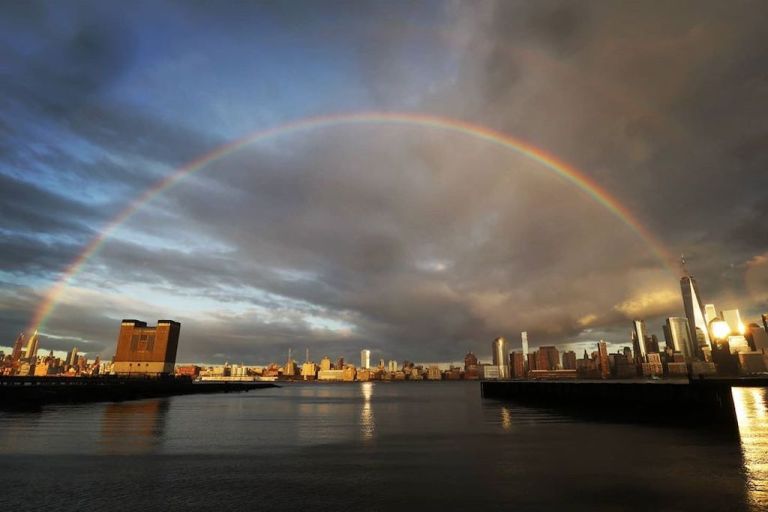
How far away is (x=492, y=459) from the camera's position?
26.1 metres

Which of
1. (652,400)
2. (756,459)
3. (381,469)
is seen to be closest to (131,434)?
(381,469)

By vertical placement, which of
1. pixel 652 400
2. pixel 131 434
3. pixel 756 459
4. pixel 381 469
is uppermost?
pixel 652 400

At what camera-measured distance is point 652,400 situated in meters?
61.6

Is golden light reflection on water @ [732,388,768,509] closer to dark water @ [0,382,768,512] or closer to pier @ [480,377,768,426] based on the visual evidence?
dark water @ [0,382,768,512]

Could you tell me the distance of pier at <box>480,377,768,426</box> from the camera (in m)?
50.1

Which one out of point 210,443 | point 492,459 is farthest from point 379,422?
point 492,459

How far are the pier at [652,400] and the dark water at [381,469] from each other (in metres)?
11.7

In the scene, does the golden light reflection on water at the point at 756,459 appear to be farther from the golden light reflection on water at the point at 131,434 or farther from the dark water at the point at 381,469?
the golden light reflection on water at the point at 131,434

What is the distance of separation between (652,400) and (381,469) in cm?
5580

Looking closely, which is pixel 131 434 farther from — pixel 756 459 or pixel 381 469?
pixel 756 459

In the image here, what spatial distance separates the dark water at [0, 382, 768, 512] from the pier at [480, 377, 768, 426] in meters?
11.7

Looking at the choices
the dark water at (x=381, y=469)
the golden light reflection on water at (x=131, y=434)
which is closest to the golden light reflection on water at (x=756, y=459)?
the dark water at (x=381, y=469)

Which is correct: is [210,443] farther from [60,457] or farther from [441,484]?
[441,484]

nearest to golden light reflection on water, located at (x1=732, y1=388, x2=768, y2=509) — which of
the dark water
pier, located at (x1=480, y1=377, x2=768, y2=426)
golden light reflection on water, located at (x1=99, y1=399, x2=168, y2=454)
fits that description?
the dark water
